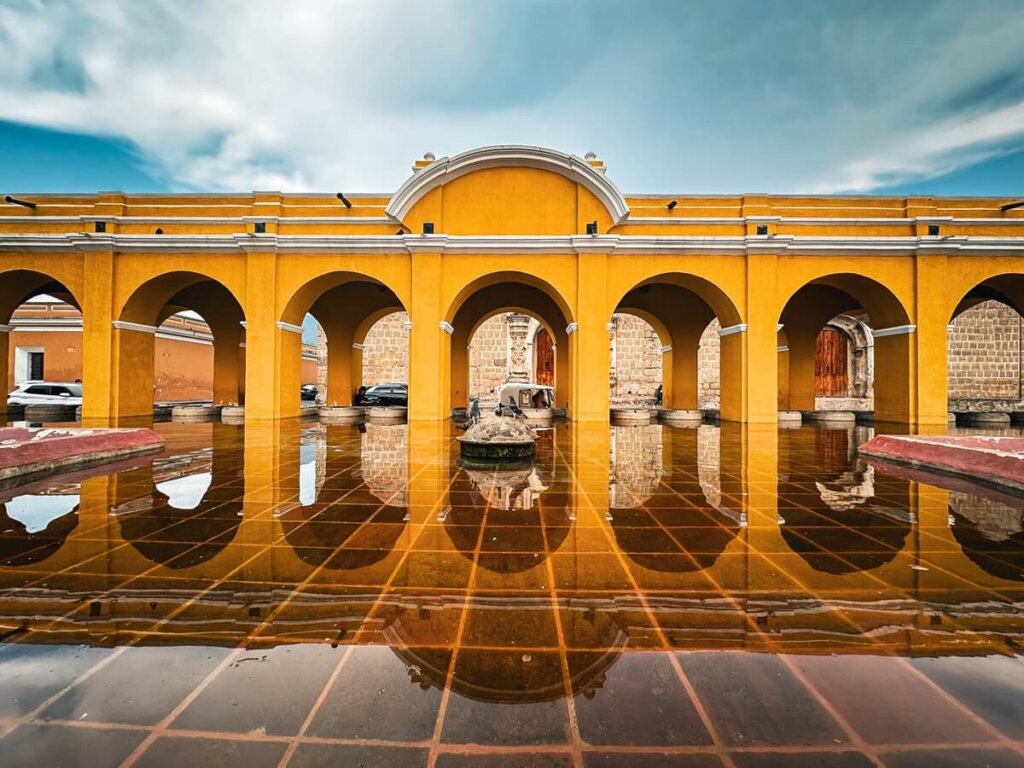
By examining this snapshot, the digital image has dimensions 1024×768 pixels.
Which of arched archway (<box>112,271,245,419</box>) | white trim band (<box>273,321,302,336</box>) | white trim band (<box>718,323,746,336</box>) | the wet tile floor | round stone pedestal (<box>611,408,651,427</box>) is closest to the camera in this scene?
the wet tile floor

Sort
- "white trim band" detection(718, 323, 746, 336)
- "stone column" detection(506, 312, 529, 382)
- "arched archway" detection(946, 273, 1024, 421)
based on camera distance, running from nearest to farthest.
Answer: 1. "white trim band" detection(718, 323, 746, 336)
2. "arched archway" detection(946, 273, 1024, 421)
3. "stone column" detection(506, 312, 529, 382)

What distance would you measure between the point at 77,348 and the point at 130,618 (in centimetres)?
2715

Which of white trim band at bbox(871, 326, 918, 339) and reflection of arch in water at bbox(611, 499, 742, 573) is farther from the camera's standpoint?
white trim band at bbox(871, 326, 918, 339)

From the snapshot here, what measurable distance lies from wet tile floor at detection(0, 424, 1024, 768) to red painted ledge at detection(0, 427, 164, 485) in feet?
3.39

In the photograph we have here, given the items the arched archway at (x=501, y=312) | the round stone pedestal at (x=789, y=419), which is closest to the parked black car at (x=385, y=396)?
the arched archway at (x=501, y=312)

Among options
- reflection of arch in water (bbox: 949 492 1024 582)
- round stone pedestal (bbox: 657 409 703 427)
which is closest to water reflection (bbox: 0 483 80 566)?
reflection of arch in water (bbox: 949 492 1024 582)

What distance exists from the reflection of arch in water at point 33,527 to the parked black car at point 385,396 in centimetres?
1506

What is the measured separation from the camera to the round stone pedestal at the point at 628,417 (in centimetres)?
1422

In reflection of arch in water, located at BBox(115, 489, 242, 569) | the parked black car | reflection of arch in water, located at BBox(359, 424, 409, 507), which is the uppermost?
the parked black car

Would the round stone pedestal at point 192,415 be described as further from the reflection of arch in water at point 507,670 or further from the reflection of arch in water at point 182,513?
the reflection of arch in water at point 507,670

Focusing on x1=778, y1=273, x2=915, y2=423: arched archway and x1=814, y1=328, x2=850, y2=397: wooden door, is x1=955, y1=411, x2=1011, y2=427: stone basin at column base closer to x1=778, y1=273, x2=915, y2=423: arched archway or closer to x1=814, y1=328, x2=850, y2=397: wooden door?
x1=778, y1=273, x2=915, y2=423: arched archway

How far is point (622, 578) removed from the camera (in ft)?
9.57

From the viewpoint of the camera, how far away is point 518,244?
12.2m

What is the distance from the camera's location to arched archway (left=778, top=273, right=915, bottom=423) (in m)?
12.5
